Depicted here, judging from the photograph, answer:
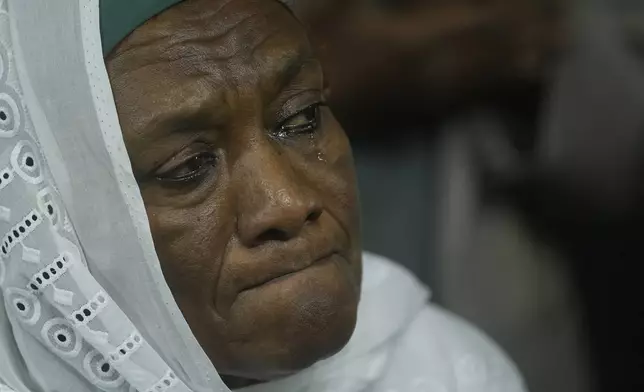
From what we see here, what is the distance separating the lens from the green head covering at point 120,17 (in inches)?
31.7

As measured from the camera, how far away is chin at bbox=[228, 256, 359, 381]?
2.65 ft

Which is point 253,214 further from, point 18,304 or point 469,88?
point 469,88

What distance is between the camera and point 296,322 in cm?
81

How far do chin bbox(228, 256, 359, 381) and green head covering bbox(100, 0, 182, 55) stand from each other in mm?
250

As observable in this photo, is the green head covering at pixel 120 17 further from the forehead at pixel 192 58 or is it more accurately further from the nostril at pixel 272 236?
the nostril at pixel 272 236

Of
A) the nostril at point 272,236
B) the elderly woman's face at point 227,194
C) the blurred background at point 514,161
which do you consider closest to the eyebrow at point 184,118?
the elderly woman's face at point 227,194

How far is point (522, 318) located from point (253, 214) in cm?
123

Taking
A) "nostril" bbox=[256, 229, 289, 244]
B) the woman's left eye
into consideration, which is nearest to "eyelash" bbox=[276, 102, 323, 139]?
the woman's left eye

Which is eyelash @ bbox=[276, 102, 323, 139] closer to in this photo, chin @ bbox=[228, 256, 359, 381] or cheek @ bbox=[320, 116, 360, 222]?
cheek @ bbox=[320, 116, 360, 222]

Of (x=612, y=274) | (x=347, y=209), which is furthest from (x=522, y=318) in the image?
(x=347, y=209)

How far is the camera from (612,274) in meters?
1.79

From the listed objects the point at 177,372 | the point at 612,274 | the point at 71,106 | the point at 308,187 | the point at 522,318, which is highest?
the point at 71,106

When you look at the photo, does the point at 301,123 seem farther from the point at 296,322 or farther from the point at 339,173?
the point at 296,322

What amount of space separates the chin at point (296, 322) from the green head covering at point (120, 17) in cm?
25
